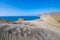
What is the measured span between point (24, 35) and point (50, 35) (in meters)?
0.29

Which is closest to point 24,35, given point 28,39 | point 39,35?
point 28,39

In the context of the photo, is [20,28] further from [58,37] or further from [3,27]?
[58,37]

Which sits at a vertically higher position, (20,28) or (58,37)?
(20,28)

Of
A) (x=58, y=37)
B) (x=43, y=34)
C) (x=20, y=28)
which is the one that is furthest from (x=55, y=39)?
(x=20, y=28)

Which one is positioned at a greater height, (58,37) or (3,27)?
(3,27)

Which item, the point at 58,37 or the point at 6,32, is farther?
the point at 58,37

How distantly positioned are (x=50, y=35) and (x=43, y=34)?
3.3 inches

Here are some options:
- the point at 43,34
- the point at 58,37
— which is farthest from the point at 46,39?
the point at 58,37

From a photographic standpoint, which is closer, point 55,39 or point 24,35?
point 24,35

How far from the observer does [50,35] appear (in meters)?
1.23

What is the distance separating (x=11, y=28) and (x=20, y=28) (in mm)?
90

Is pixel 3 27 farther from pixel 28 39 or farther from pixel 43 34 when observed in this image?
pixel 43 34

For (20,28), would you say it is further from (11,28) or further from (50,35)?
(50,35)

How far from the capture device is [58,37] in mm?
1273
